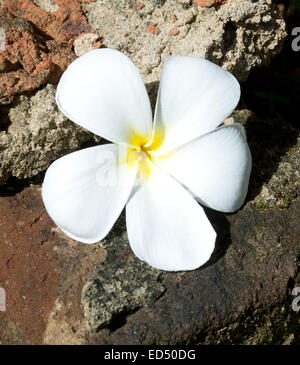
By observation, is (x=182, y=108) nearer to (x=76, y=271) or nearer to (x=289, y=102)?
(x=76, y=271)

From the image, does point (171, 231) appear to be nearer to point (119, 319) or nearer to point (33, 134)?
point (119, 319)

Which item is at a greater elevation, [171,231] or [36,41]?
[36,41]

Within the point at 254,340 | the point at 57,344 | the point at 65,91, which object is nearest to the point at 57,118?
the point at 65,91

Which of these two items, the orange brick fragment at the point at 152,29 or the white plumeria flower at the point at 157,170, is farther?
the orange brick fragment at the point at 152,29
